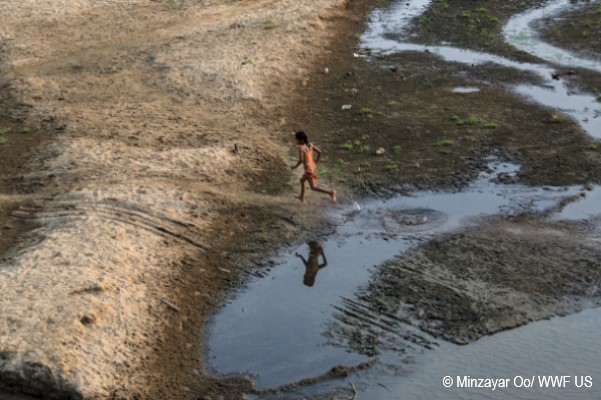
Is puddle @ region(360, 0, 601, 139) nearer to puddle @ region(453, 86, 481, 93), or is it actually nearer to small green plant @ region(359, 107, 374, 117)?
puddle @ region(453, 86, 481, 93)

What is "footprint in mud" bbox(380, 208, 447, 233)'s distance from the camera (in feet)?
45.5

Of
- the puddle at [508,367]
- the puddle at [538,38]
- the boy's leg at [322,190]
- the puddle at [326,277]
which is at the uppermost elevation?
the puddle at [538,38]

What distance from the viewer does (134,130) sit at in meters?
16.8

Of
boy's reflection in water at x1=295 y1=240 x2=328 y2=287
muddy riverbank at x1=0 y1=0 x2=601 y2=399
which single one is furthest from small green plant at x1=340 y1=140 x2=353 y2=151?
boy's reflection in water at x1=295 y1=240 x2=328 y2=287

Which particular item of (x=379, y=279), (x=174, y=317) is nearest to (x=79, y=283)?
(x=174, y=317)

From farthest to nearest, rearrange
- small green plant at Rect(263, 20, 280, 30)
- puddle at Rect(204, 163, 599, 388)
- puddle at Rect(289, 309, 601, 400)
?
small green plant at Rect(263, 20, 280, 30), puddle at Rect(204, 163, 599, 388), puddle at Rect(289, 309, 601, 400)

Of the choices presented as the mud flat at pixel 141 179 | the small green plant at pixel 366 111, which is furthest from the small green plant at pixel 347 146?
the small green plant at pixel 366 111

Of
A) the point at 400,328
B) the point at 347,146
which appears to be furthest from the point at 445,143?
the point at 400,328

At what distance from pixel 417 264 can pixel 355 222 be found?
67.0 inches

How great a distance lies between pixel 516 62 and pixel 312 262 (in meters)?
10.6

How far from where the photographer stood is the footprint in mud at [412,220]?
1388cm

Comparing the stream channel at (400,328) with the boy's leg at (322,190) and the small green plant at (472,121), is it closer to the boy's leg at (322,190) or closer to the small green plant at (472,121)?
the boy's leg at (322,190)

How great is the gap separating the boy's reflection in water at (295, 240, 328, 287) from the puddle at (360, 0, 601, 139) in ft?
22.0

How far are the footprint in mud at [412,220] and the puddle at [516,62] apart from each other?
464 centimetres
